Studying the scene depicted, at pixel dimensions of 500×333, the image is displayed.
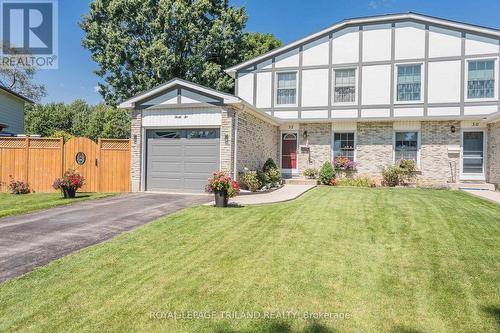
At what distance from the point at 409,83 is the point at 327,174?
5.84 metres

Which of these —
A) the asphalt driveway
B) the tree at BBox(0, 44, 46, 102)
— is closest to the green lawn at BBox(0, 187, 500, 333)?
the asphalt driveway

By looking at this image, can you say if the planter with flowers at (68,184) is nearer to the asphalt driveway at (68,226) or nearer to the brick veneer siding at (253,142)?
the asphalt driveway at (68,226)

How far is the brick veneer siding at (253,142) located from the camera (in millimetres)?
12359

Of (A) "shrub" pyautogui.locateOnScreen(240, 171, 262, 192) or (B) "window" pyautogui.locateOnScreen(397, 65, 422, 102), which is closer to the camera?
(A) "shrub" pyautogui.locateOnScreen(240, 171, 262, 192)

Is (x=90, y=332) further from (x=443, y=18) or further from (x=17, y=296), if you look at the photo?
(x=443, y=18)

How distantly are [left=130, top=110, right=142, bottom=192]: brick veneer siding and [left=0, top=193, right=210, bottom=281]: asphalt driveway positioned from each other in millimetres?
2022

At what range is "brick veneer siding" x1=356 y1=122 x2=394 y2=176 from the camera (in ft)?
52.9

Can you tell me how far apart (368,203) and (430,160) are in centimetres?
804

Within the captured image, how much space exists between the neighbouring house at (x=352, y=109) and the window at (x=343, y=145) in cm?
5

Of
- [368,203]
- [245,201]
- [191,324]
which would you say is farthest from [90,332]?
[368,203]

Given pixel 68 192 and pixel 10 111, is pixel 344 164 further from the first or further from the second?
pixel 10 111

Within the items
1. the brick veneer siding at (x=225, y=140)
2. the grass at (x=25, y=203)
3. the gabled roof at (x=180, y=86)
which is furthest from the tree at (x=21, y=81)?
the brick veneer siding at (x=225, y=140)
